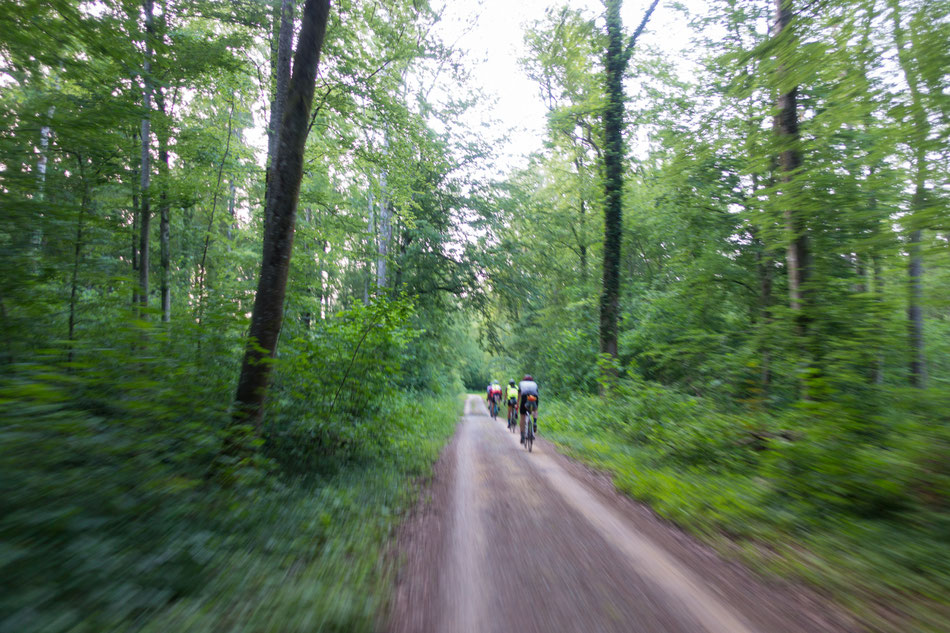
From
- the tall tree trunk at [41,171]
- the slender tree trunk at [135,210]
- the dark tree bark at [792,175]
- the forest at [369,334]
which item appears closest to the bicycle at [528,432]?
the forest at [369,334]

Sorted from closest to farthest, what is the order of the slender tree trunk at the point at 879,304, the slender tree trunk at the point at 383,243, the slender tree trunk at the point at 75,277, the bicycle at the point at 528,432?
the slender tree trunk at the point at 75,277
the slender tree trunk at the point at 879,304
the bicycle at the point at 528,432
the slender tree trunk at the point at 383,243

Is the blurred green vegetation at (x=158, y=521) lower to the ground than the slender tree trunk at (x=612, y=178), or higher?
lower

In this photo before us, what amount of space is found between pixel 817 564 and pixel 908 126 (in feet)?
17.3

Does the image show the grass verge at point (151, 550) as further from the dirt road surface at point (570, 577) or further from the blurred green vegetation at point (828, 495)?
the blurred green vegetation at point (828, 495)

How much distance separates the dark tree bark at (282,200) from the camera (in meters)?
5.44

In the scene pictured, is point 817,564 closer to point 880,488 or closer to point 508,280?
point 880,488

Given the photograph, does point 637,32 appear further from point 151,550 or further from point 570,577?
point 151,550

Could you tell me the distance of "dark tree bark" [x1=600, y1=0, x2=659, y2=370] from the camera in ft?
38.8

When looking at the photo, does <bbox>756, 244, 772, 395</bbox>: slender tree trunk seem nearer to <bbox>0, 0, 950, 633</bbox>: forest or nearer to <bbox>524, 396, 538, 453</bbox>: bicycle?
<bbox>0, 0, 950, 633</bbox>: forest

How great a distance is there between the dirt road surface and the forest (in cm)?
34

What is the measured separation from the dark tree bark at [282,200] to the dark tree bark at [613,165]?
906 centimetres

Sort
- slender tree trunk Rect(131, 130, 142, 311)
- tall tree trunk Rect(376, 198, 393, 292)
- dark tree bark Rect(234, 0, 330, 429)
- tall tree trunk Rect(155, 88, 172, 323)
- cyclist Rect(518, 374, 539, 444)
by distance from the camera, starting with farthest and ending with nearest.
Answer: tall tree trunk Rect(376, 198, 393, 292) → cyclist Rect(518, 374, 539, 444) → tall tree trunk Rect(155, 88, 172, 323) → slender tree trunk Rect(131, 130, 142, 311) → dark tree bark Rect(234, 0, 330, 429)

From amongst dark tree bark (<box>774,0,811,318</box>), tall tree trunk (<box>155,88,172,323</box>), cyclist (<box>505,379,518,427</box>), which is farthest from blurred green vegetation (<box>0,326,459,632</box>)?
cyclist (<box>505,379,518,427</box>)

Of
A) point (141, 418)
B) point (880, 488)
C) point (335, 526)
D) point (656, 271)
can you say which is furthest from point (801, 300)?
point (656, 271)
